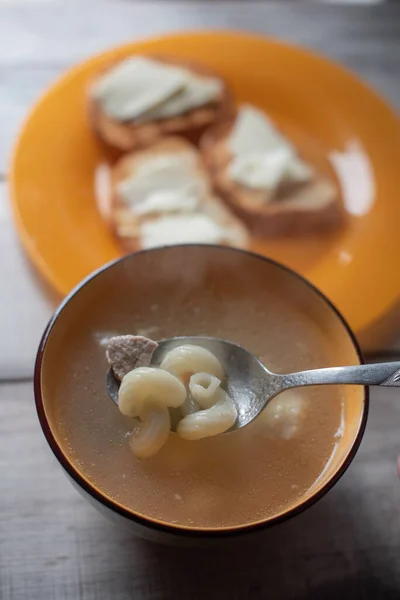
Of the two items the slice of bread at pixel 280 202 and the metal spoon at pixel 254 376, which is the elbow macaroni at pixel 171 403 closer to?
the metal spoon at pixel 254 376

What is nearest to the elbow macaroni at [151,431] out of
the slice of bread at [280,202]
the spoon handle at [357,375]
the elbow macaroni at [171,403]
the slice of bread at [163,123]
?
the elbow macaroni at [171,403]

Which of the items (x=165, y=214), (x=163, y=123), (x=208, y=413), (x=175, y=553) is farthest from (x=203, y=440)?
(x=163, y=123)

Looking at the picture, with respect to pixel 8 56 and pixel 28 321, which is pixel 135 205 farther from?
pixel 8 56

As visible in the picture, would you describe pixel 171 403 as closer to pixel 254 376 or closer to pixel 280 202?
pixel 254 376

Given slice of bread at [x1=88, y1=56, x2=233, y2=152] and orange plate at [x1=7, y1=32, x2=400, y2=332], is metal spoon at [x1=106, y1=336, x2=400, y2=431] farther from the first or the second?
slice of bread at [x1=88, y1=56, x2=233, y2=152]

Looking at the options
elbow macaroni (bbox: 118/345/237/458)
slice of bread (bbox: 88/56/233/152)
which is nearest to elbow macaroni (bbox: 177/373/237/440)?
elbow macaroni (bbox: 118/345/237/458)

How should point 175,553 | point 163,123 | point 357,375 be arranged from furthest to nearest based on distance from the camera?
1. point 163,123
2. point 175,553
3. point 357,375

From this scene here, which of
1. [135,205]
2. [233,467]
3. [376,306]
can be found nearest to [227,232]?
[135,205]
